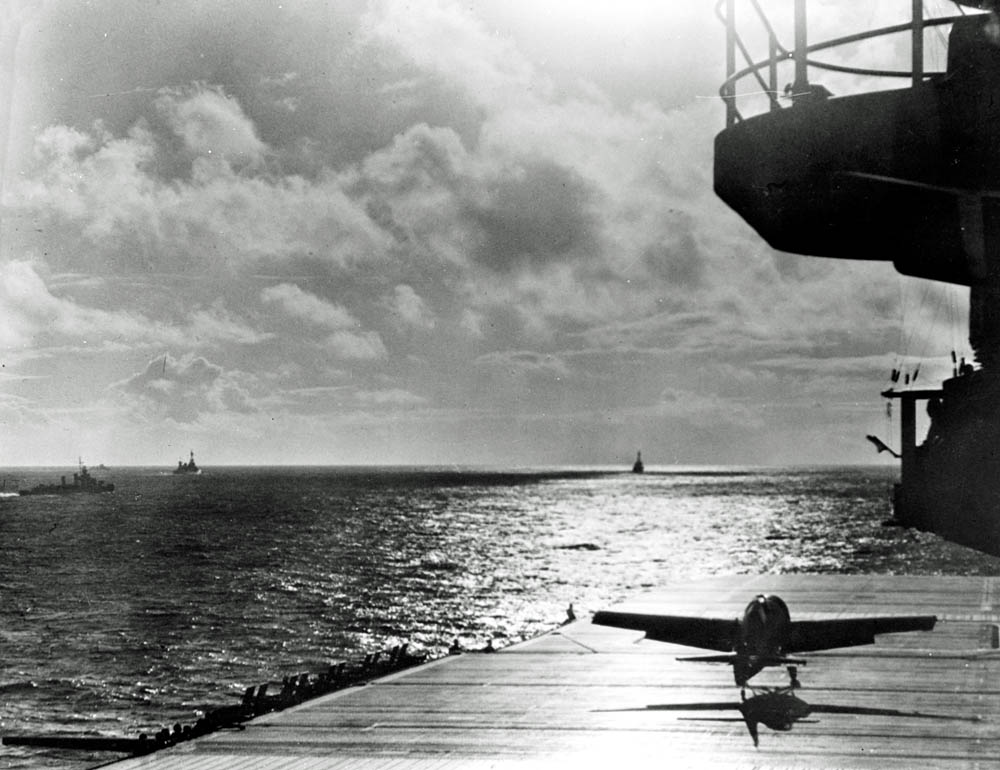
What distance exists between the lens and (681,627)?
121 feet

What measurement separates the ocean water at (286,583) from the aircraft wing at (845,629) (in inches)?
981

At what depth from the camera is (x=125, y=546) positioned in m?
120

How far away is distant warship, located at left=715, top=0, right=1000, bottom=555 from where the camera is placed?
519 cm

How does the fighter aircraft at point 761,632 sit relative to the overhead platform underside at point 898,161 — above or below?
below

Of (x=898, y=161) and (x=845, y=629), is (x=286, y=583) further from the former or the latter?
(x=898, y=161)

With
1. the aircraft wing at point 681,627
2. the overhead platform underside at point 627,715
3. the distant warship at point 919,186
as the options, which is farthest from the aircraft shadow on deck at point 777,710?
the distant warship at point 919,186

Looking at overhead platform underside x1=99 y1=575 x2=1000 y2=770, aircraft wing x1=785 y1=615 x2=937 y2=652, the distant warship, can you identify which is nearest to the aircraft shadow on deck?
overhead platform underside x1=99 y1=575 x2=1000 y2=770

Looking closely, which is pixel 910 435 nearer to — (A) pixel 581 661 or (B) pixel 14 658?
(A) pixel 581 661

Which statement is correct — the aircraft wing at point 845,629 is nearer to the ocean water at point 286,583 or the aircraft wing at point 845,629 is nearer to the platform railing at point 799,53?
the ocean water at point 286,583

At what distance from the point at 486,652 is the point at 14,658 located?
30364mm

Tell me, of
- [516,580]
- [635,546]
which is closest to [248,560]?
[516,580]

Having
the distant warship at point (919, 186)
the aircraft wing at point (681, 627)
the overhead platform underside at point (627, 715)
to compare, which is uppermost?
the distant warship at point (919, 186)

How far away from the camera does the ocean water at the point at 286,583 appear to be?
51625 millimetres

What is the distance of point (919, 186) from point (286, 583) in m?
87.4
